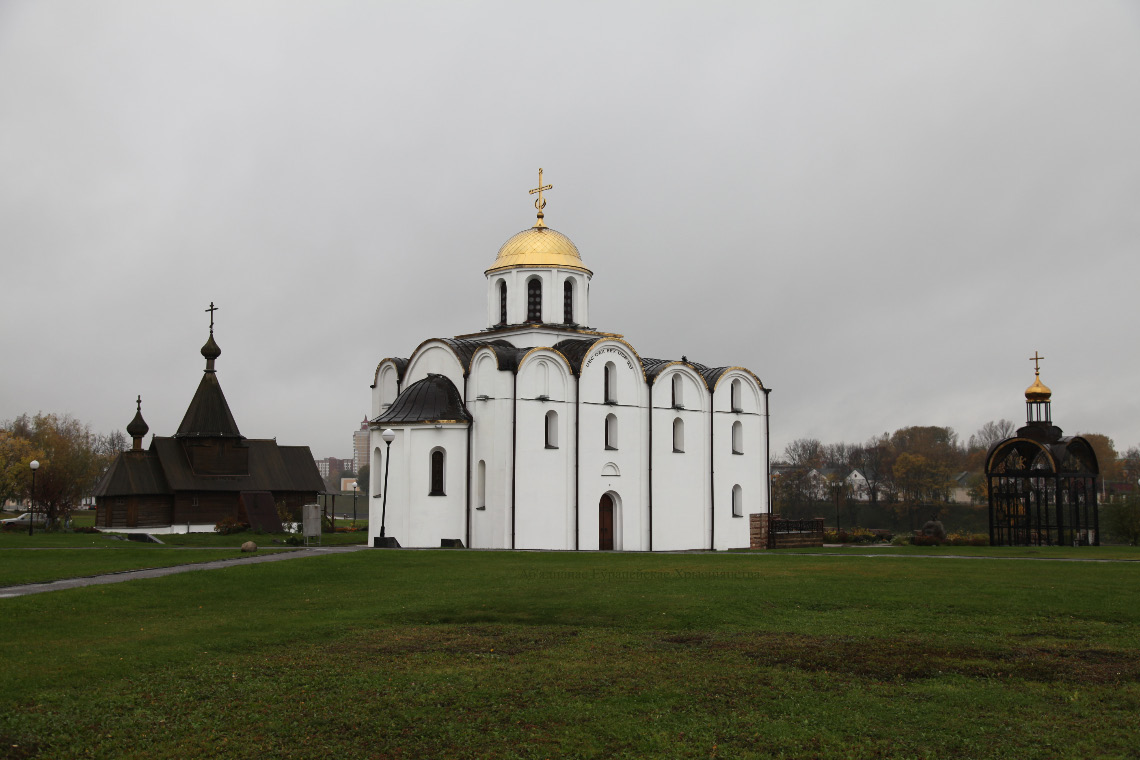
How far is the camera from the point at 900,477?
8812 centimetres

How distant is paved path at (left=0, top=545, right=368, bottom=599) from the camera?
1672 cm

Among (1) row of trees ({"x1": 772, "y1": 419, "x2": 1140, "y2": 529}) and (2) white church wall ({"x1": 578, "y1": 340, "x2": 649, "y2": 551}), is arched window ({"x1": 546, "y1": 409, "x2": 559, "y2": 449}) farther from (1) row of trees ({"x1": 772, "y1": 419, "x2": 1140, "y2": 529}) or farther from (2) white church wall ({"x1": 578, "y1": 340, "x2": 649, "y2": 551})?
(1) row of trees ({"x1": 772, "y1": 419, "x2": 1140, "y2": 529})

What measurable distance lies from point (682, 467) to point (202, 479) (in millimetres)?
19500

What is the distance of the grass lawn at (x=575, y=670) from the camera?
8750mm

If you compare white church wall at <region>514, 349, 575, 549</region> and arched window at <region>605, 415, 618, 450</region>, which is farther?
arched window at <region>605, 415, 618, 450</region>

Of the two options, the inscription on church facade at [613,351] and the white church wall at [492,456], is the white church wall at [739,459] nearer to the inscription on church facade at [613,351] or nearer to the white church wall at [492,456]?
the inscription on church facade at [613,351]

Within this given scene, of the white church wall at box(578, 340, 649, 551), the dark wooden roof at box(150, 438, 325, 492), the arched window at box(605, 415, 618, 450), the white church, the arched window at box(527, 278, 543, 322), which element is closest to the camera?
the white church

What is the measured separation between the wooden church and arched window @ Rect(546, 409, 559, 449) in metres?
13.7

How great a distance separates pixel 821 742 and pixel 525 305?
2961 centimetres

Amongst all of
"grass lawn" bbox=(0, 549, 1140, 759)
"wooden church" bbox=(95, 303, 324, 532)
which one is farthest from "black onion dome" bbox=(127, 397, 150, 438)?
"grass lawn" bbox=(0, 549, 1140, 759)

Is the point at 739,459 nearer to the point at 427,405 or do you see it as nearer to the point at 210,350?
the point at 427,405

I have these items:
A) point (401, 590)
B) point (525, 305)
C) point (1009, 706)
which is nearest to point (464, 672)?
point (1009, 706)

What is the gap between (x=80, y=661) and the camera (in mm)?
11102

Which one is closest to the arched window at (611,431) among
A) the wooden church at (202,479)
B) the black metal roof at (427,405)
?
the black metal roof at (427,405)
